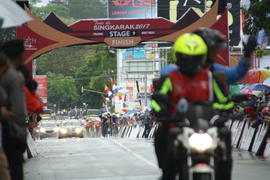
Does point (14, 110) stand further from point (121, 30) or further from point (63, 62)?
point (63, 62)

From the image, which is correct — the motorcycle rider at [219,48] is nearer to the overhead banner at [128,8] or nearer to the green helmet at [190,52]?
the green helmet at [190,52]

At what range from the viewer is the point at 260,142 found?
2147 cm

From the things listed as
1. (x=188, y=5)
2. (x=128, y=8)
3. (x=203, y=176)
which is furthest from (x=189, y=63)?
(x=128, y=8)

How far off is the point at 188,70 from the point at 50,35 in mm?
21459

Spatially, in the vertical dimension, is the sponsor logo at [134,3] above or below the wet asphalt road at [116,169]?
above

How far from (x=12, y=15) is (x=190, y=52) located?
3.02 metres

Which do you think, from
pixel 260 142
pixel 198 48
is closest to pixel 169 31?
pixel 260 142

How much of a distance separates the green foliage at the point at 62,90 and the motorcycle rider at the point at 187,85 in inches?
5267

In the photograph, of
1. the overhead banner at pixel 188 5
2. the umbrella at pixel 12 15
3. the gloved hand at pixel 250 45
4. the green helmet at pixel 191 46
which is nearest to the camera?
the green helmet at pixel 191 46

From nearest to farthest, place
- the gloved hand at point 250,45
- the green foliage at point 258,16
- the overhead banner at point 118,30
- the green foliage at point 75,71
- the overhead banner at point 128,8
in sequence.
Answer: the gloved hand at point 250,45
the green foliage at point 258,16
the overhead banner at point 118,30
the overhead banner at point 128,8
the green foliage at point 75,71

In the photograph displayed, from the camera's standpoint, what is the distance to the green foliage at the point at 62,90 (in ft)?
468

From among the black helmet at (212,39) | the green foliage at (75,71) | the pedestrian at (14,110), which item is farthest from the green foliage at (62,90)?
the black helmet at (212,39)

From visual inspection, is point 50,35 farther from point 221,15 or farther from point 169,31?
point 221,15

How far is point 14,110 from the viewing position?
8.00m
